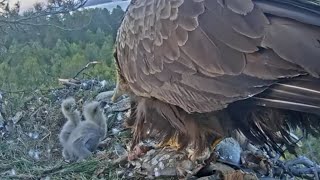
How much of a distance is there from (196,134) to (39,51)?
29.5ft

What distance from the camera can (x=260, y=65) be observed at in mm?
3293

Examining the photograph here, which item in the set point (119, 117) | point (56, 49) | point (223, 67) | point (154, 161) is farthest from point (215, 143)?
point (56, 49)

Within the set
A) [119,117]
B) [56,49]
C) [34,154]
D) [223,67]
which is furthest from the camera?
[56,49]

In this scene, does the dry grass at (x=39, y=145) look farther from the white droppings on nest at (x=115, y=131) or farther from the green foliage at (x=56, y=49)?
the green foliage at (x=56, y=49)

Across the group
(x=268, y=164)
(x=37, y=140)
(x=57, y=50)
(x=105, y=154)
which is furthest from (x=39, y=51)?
(x=268, y=164)

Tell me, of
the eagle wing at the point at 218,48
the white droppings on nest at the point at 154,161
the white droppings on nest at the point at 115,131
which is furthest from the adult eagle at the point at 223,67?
the white droppings on nest at the point at 115,131

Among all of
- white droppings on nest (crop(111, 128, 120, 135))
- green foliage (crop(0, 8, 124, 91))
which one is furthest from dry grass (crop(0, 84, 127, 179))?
green foliage (crop(0, 8, 124, 91))

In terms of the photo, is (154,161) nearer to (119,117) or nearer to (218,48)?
(218,48)

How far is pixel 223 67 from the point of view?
3.43m

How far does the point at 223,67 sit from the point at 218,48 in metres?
0.11

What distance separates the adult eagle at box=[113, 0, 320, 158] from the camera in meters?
3.22

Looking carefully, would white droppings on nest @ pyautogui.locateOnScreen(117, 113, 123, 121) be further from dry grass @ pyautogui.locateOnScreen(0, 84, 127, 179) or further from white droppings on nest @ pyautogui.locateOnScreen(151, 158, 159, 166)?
white droppings on nest @ pyautogui.locateOnScreen(151, 158, 159, 166)

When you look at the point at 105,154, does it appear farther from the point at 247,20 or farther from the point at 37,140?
the point at 247,20

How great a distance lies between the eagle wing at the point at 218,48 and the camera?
3217 mm
